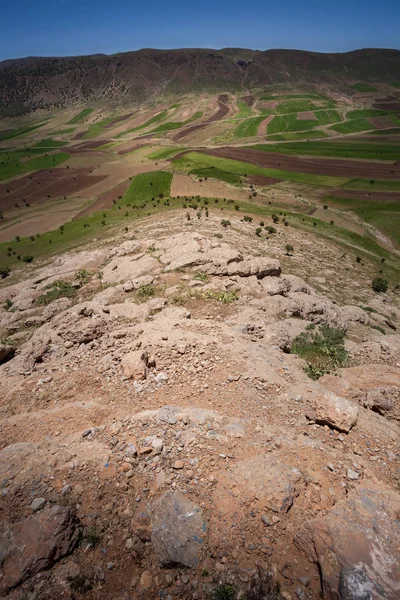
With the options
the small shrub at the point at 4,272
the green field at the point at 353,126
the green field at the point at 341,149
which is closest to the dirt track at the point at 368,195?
the green field at the point at 341,149

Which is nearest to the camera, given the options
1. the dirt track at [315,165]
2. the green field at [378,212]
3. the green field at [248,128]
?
the green field at [378,212]

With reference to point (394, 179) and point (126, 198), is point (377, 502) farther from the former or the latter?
point (394, 179)

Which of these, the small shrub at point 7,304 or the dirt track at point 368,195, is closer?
the small shrub at point 7,304

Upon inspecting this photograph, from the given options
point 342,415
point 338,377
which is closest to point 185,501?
point 342,415

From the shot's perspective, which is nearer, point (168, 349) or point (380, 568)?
point (380, 568)

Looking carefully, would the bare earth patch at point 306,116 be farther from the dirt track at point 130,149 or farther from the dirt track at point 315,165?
the dirt track at point 130,149

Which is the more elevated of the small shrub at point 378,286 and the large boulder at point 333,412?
the large boulder at point 333,412
